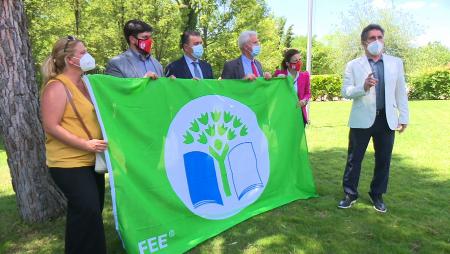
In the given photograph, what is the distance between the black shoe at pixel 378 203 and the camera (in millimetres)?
4855

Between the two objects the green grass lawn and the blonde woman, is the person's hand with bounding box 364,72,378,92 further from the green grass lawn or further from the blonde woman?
the blonde woman

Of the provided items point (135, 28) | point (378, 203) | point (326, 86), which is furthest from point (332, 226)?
point (326, 86)

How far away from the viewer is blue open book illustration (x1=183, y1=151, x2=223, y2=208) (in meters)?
4.06

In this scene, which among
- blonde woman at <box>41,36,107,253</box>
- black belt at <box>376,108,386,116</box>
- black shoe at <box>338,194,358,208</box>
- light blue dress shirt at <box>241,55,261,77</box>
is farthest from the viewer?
light blue dress shirt at <box>241,55,261,77</box>

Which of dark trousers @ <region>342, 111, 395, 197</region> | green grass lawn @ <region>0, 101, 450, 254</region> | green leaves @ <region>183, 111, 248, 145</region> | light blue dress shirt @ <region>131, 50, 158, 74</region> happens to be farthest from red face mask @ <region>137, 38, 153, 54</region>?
dark trousers @ <region>342, 111, 395, 197</region>

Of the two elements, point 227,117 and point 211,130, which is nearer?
point 211,130

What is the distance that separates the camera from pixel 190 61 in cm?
491

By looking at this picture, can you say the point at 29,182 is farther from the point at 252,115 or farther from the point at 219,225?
the point at 252,115

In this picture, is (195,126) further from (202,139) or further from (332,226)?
(332,226)

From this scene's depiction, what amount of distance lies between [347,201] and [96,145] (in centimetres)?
324

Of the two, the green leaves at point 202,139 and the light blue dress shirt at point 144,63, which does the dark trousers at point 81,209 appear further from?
the light blue dress shirt at point 144,63

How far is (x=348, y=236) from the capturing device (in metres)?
4.16

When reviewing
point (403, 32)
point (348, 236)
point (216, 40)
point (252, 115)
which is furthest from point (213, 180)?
point (403, 32)

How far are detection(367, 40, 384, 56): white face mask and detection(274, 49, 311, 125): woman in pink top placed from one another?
4.33 ft
